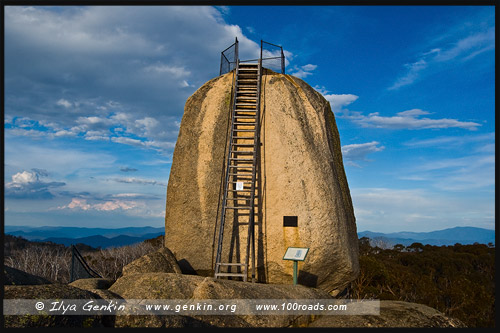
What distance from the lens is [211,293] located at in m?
7.56

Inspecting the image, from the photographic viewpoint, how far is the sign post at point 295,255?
376 inches

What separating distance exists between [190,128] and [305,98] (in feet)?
11.7

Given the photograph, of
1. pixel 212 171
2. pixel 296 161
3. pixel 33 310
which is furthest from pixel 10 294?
pixel 296 161

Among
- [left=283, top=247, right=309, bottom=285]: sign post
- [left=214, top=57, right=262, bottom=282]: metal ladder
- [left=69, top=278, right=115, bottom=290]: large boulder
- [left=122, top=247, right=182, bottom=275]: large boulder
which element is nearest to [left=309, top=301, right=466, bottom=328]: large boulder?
[left=283, top=247, right=309, bottom=285]: sign post

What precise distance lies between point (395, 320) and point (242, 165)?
5606mm

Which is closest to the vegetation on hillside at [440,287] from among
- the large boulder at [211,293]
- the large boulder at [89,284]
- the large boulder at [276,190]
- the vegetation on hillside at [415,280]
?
the vegetation on hillside at [415,280]

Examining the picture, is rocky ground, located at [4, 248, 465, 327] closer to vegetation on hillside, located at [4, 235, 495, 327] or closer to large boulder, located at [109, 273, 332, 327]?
large boulder, located at [109, 273, 332, 327]

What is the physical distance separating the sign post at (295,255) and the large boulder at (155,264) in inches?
118

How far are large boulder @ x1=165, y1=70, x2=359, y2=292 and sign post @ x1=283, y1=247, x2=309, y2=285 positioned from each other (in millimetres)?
564

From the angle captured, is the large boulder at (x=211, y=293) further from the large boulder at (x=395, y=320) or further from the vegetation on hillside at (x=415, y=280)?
the vegetation on hillside at (x=415, y=280)

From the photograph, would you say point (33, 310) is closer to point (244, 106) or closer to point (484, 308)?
point (244, 106)

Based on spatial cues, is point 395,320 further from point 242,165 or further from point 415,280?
point 415,280

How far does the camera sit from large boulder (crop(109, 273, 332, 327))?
23.0 feet

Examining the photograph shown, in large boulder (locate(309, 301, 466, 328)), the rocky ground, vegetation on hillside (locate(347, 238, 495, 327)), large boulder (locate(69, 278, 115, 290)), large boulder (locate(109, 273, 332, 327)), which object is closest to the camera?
the rocky ground
